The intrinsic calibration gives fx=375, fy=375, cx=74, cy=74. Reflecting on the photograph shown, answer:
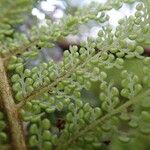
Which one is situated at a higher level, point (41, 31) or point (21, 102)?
point (41, 31)

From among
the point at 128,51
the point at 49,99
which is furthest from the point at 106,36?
the point at 49,99

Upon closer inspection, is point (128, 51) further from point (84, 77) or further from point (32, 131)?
point (32, 131)

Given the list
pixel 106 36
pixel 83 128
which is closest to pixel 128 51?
pixel 106 36
